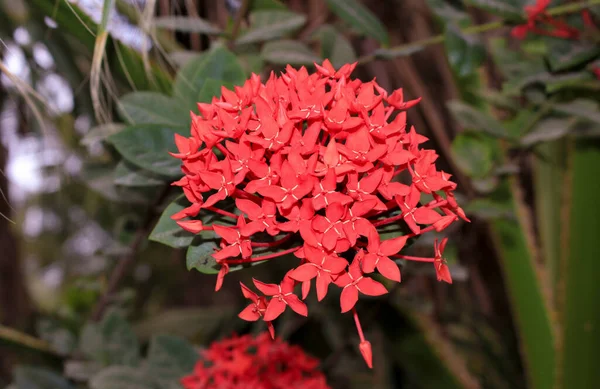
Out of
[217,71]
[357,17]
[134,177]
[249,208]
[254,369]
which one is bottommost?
[254,369]

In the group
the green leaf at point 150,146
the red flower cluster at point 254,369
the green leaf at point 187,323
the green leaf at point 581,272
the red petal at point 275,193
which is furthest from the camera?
the green leaf at point 187,323

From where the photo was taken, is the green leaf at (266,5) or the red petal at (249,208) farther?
the green leaf at (266,5)

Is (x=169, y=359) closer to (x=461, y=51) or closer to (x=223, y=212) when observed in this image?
(x=223, y=212)

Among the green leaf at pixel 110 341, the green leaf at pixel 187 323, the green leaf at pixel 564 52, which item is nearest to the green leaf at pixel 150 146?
the green leaf at pixel 110 341

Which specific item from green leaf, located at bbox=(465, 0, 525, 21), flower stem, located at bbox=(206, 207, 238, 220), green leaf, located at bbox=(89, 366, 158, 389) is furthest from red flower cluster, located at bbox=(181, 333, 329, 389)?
green leaf, located at bbox=(465, 0, 525, 21)

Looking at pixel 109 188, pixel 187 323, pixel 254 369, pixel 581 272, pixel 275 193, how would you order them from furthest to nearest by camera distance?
1. pixel 187 323
2. pixel 581 272
3. pixel 109 188
4. pixel 254 369
5. pixel 275 193

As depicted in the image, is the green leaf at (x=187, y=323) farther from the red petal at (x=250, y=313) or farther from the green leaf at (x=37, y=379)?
the red petal at (x=250, y=313)

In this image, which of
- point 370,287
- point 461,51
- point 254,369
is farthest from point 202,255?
point 461,51
